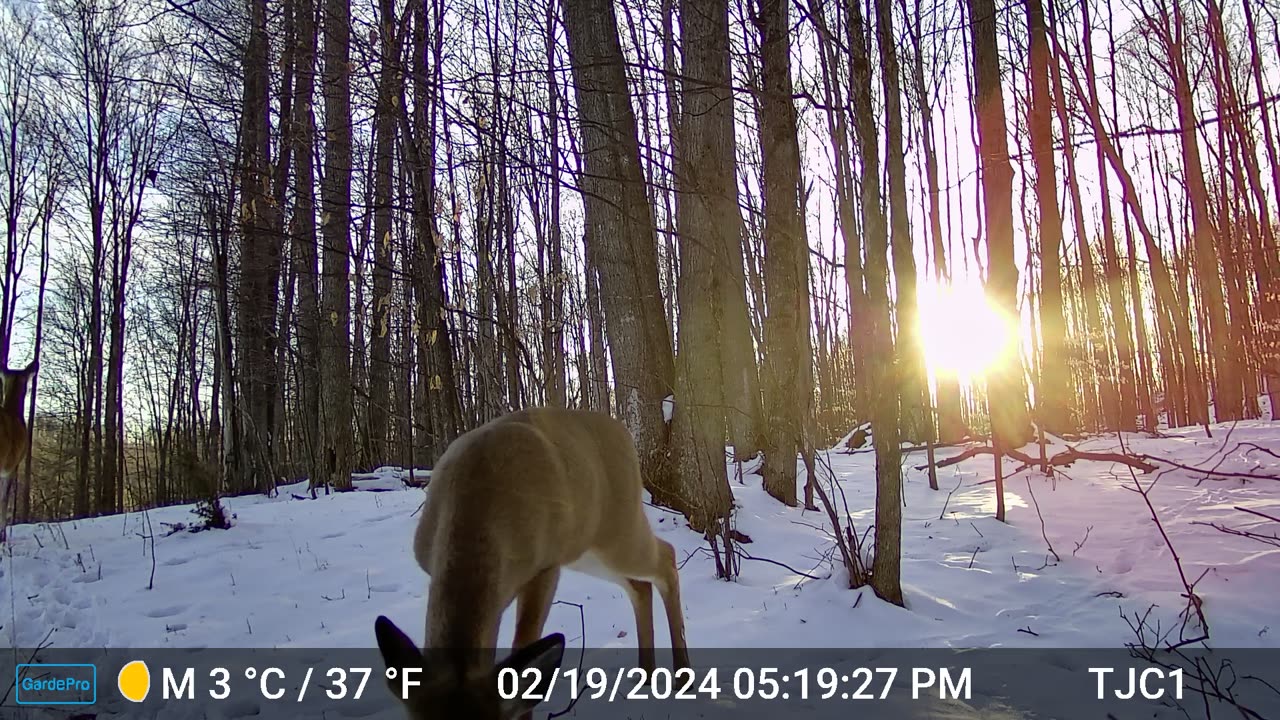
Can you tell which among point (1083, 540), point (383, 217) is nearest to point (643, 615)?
point (1083, 540)

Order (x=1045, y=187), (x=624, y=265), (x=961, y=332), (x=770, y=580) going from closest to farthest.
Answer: (x=770, y=580)
(x=624, y=265)
(x=1045, y=187)
(x=961, y=332)

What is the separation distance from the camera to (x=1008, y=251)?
295 inches

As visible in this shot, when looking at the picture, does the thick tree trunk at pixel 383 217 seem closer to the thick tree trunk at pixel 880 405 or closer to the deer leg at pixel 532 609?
the deer leg at pixel 532 609

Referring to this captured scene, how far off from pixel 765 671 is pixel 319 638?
2.75 meters

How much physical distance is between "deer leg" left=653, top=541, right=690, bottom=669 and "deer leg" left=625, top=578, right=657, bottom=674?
11cm

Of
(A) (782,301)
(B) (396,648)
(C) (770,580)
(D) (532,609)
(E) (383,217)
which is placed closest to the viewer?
(B) (396,648)

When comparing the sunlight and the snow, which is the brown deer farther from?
the sunlight

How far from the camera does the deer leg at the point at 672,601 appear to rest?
11.2 feet

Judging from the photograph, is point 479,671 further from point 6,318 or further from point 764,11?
point 6,318

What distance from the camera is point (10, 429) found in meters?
6.92

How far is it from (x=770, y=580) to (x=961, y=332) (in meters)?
9.98

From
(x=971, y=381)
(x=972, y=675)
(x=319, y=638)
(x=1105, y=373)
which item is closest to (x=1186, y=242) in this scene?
(x=971, y=381)

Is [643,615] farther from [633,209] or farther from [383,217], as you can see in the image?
[383,217]

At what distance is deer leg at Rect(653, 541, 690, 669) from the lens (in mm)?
3416
